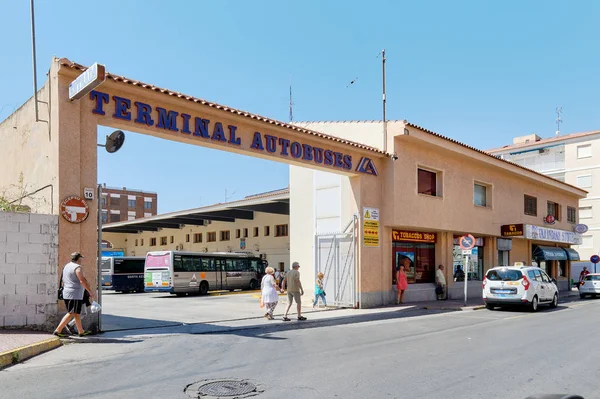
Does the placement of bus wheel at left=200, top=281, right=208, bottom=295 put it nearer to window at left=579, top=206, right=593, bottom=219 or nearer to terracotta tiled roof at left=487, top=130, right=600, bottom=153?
window at left=579, top=206, right=593, bottom=219

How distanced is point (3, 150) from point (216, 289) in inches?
738

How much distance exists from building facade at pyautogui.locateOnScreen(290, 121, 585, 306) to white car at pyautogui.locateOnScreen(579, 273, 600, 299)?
347 cm

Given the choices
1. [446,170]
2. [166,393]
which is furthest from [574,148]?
[166,393]

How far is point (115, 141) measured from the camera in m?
11.6

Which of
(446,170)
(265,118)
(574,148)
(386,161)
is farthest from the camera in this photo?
(574,148)

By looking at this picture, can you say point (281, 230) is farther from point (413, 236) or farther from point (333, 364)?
point (333, 364)

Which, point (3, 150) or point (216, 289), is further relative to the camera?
point (216, 289)

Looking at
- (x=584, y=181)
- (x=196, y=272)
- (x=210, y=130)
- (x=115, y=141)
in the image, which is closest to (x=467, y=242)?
(x=210, y=130)

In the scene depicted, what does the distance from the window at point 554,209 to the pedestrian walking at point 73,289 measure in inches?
1204

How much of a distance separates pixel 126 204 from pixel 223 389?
88.5m

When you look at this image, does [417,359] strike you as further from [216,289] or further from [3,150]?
[216,289]

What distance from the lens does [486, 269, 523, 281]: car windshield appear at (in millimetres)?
18438

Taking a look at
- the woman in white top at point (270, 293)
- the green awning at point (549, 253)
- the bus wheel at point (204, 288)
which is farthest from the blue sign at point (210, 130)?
the green awning at point (549, 253)

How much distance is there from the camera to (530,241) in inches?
1203
